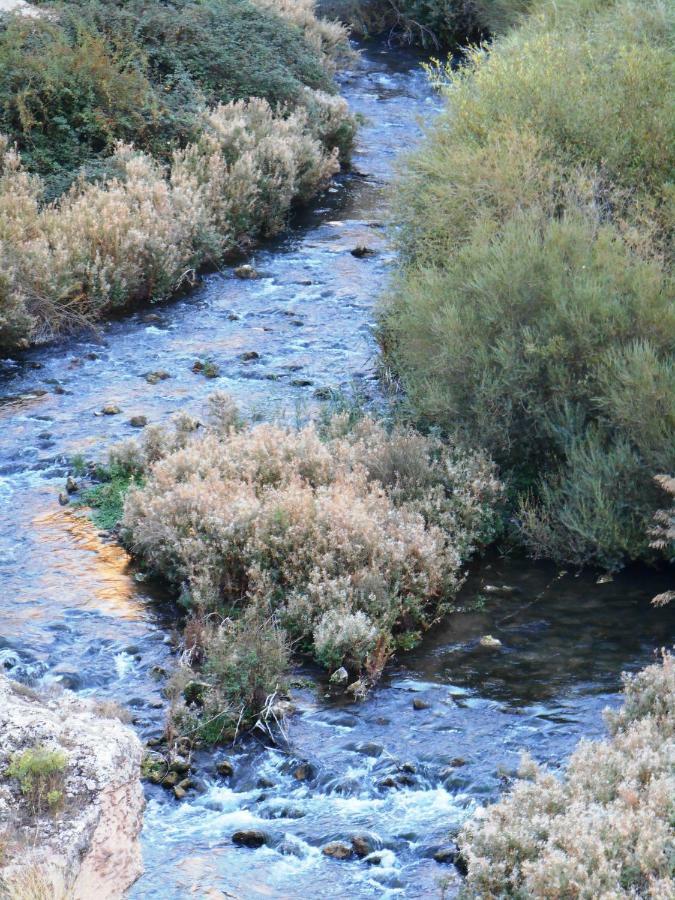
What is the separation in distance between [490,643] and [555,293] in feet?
9.22

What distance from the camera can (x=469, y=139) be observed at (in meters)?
11.5

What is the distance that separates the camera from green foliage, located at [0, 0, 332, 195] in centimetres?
1483

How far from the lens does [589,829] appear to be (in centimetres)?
483

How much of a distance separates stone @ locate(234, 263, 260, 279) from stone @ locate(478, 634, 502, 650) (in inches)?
301

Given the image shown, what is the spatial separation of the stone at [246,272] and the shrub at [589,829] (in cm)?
941

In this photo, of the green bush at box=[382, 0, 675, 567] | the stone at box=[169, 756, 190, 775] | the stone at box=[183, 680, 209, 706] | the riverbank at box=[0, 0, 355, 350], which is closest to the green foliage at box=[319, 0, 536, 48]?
the riverbank at box=[0, 0, 355, 350]

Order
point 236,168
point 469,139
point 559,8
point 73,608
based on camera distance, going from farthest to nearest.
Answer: point 559,8 < point 236,168 < point 469,139 < point 73,608

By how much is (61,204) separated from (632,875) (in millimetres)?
10996

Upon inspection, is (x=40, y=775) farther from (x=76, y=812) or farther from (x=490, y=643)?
(x=490, y=643)

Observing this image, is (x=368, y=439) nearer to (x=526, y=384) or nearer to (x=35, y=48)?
(x=526, y=384)

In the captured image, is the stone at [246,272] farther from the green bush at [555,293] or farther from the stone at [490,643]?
the stone at [490,643]

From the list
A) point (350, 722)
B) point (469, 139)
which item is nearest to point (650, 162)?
point (469, 139)

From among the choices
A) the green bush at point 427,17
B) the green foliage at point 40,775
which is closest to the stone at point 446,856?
the green foliage at point 40,775

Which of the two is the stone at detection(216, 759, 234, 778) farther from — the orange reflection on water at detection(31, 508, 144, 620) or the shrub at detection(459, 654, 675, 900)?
the orange reflection on water at detection(31, 508, 144, 620)
